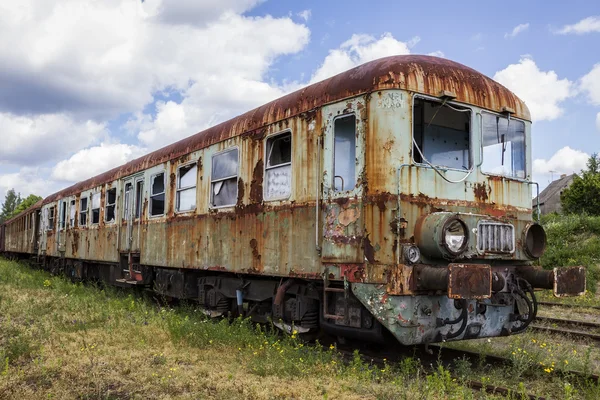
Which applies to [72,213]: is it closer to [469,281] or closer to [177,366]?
[177,366]

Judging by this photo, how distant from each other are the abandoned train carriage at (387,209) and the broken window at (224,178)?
0.04 meters

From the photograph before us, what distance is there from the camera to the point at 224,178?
27.7 ft

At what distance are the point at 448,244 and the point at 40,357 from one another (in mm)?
4568

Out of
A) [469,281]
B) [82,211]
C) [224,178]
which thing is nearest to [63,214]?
[82,211]

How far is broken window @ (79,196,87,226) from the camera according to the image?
52.1 ft

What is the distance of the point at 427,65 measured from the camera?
6133 millimetres

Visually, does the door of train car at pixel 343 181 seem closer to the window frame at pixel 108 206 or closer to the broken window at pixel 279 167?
the broken window at pixel 279 167

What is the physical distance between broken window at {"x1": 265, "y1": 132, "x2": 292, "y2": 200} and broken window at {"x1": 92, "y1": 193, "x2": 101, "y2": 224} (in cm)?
870

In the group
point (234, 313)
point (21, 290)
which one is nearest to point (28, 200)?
point (21, 290)

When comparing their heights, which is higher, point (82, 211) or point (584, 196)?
point (584, 196)

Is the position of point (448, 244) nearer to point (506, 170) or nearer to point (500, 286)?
point (500, 286)

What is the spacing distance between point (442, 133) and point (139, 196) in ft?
25.1

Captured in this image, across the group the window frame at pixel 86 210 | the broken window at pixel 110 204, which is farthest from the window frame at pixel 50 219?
the broken window at pixel 110 204

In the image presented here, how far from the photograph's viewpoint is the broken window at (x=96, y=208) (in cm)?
1466
